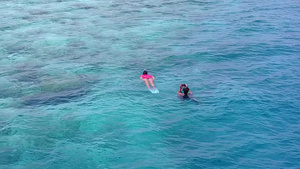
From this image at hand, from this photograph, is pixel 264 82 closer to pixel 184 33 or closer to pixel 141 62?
pixel 141 62

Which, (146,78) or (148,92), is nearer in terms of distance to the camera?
(148,92)

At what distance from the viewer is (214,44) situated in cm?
3409

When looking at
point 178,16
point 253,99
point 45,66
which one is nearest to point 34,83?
point 45,66

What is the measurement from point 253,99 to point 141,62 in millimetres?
11161

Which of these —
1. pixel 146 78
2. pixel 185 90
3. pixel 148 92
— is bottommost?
pixel 185 90

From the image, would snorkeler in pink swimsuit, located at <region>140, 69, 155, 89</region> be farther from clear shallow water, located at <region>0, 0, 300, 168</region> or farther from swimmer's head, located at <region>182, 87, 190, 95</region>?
swimmer's head, located at <region>182, 87, 190, 95</region>

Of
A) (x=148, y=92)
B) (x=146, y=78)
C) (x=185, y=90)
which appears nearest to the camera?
(x=185, y=90)

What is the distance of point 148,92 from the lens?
24.7m

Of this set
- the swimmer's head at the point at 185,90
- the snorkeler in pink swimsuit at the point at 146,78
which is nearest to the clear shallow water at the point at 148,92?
the snorkeler in pink swimsuit at the point at 146,78

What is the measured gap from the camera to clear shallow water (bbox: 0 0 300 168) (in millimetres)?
18094

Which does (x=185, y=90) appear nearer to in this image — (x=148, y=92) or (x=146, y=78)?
(x=148, y=92)

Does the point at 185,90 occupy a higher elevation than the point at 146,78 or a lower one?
lower

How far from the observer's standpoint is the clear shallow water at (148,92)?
18.1 meters

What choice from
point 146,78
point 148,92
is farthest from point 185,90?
point 146,78
